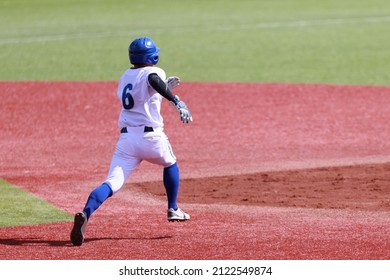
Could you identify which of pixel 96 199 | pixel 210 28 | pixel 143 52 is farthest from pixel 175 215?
pixel 210 28

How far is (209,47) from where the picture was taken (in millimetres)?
25625

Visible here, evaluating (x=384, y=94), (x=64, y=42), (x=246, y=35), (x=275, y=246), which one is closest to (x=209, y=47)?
(x=246, y=35)

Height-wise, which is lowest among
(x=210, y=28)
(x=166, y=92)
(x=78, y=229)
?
(x=78, y=229)

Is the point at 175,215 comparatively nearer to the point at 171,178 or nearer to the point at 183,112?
the point at 171,178

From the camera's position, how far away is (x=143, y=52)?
9.26 metres

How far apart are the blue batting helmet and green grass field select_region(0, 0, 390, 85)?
470 inches

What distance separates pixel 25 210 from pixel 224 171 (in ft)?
10.6

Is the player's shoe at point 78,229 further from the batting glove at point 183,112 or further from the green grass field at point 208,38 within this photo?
the green grass field at point 208,38

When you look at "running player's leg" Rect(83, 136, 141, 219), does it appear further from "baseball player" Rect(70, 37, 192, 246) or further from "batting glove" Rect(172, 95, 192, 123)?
"batting glove" Rect(172, 95, 192, 123)

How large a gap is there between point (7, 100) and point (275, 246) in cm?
1103

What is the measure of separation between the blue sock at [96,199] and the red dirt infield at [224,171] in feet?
0.97

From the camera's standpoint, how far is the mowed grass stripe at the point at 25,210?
10.3 metres

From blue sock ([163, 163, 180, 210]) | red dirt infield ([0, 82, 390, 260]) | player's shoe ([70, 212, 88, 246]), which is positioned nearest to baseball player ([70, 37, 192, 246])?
blue sock ([163, 163, 180, 210])
